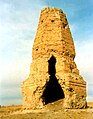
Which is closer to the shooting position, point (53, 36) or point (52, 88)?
point (53, 36)

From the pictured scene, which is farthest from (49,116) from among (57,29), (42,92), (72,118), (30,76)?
(57,29)

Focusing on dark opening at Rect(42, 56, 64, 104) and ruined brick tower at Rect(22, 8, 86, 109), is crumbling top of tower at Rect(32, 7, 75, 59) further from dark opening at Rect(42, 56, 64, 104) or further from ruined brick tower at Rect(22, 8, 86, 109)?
dark opening at Rect(42, 56, 64, 104)

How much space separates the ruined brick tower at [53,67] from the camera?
2461 cm

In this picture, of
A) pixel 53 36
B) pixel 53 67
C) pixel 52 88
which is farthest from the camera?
pixel 52 88

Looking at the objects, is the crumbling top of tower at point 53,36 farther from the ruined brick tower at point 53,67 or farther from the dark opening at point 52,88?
the dark opening at point 52,88

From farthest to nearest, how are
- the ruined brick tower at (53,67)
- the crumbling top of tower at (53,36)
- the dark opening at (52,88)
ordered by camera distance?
1. the dark opening at (52,88)
2. the crumbling top of tower at (53,36)
3. the ruined brick tower at (53,67)

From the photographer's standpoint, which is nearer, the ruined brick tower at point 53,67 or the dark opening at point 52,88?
the ruined brick tower at point 53,67

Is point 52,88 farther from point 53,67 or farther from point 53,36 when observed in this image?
point 53,36

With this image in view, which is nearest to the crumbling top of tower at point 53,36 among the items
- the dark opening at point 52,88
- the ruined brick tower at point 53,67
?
the ruined brick tower at point 53,67

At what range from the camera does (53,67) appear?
89.9 ft

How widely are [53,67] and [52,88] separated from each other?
224 cm

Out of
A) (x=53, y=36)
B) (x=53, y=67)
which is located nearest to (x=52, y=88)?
(x=53, y=67)

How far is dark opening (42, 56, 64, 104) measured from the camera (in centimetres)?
2694

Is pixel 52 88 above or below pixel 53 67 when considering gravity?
below
